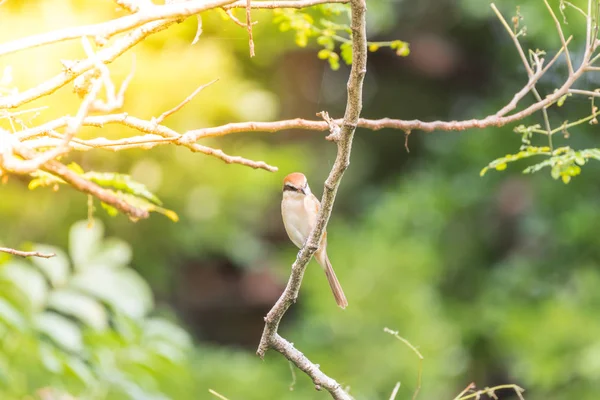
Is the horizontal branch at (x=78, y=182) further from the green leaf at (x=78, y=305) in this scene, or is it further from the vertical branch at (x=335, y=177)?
the green leaf at (x=78, y=305)

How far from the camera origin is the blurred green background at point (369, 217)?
12.0 feet

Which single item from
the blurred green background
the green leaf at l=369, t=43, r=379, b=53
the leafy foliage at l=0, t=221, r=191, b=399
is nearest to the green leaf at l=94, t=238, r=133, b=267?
the leafy foliage at l=0, t=221, r=191, b=399

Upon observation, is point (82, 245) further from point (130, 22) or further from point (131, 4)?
point (130, 22)

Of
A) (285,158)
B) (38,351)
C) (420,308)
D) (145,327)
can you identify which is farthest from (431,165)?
(38,351)

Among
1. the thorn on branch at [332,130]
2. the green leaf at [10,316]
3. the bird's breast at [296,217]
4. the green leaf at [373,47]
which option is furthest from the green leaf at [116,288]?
the thorn on branch at [332,130]

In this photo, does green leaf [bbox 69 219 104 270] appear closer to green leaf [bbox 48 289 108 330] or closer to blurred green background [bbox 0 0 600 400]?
green leaf [bbox 48 289 108 330]

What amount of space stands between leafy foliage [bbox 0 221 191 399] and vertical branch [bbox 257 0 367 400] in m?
0.80

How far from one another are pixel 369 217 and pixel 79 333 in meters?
3.27

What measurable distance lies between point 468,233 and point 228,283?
5.41ft

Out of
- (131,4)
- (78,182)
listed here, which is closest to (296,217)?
(131,4)

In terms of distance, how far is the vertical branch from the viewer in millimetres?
890

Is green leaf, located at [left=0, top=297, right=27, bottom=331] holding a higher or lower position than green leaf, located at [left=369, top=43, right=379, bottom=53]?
lower

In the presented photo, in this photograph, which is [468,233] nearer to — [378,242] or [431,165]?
[431,165]

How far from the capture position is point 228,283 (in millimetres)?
5230
